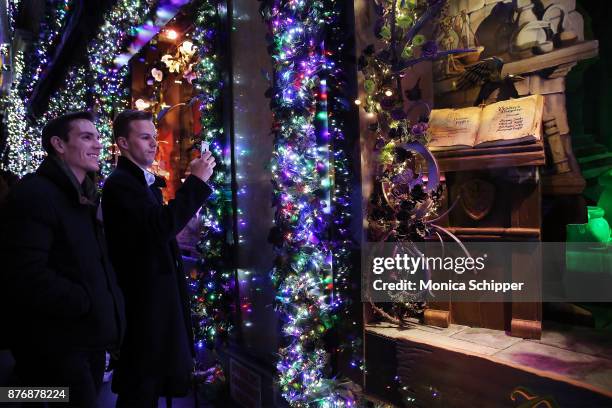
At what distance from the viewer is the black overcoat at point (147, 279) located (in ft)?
7.54

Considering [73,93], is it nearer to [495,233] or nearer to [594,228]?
[495,233]

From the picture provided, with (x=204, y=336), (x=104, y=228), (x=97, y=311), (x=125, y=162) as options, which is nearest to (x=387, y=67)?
(x=125, y=162)

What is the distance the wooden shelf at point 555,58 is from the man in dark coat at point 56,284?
3.75 metres

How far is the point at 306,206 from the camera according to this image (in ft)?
9.88

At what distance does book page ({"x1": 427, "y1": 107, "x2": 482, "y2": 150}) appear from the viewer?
379 centimetres

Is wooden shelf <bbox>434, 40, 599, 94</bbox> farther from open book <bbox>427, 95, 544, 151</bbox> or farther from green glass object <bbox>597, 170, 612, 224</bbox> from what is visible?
green glass object <bbox>597, 170, 612, 224</bbox>

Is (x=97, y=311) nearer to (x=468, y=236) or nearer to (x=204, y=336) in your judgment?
(x=204, y=336)

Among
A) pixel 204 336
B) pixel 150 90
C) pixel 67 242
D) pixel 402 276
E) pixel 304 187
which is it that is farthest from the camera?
pixel 150 90

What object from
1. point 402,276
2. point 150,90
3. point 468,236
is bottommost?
point 402,276

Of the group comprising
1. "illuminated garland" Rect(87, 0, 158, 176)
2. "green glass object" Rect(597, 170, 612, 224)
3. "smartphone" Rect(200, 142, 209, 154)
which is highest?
"illuminated garland" Rect(87, 0, 158, 176)

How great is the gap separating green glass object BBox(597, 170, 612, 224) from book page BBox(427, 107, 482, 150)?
3.79 ft

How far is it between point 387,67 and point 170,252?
2.06 meters

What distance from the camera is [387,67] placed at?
10.4 ft

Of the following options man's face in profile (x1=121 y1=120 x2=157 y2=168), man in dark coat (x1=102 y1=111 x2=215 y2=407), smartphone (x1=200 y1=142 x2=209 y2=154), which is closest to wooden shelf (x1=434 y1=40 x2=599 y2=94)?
smartphone (x1=200 y1=142 x2=209 y2=154)
